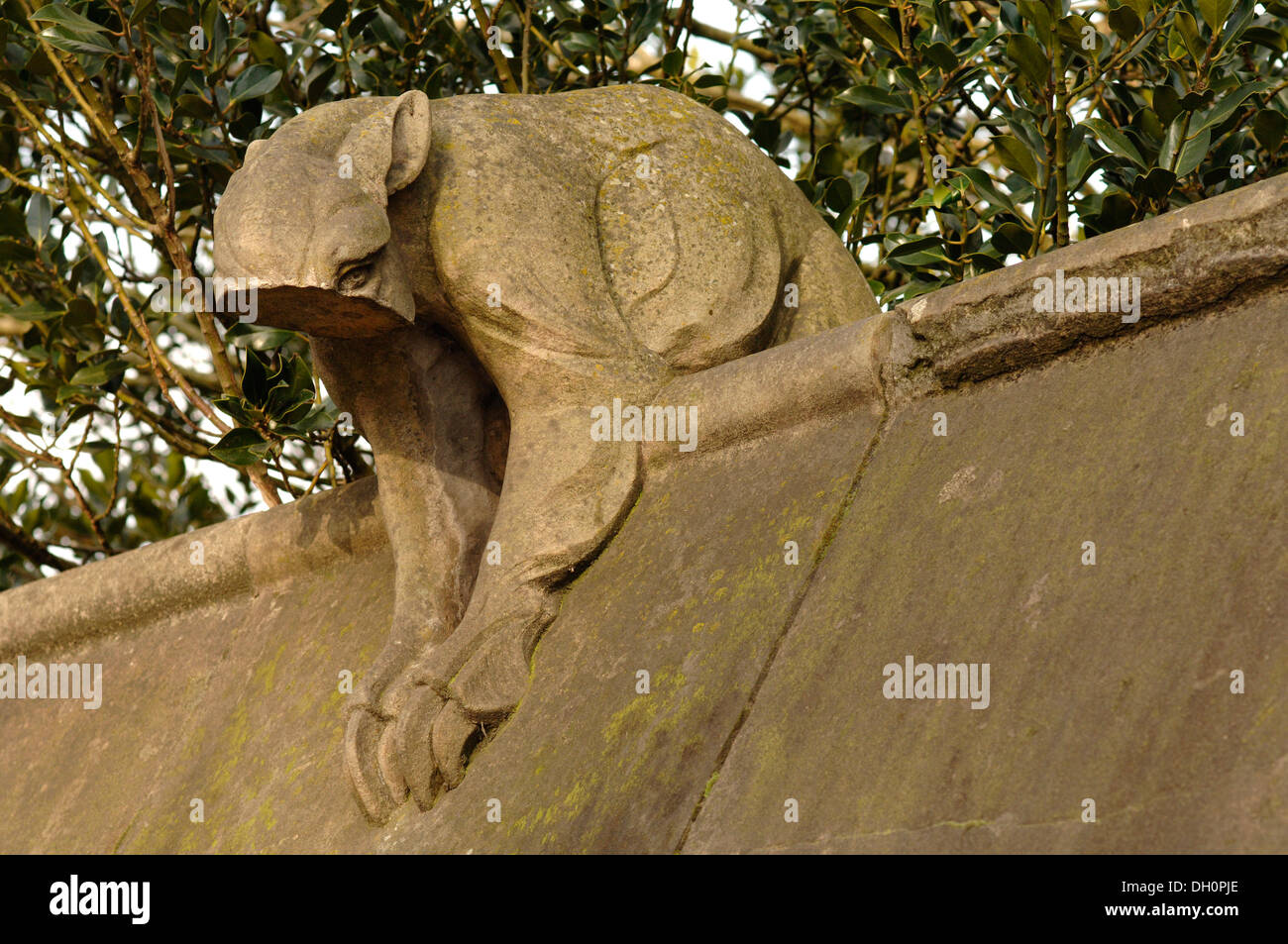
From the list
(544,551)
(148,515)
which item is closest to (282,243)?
(544,551)

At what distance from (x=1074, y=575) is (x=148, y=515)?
447cm

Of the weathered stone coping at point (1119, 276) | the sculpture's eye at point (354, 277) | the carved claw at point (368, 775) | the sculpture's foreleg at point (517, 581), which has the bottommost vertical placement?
the carved claw at point (368, 775)

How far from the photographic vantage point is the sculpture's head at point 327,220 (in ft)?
8.52

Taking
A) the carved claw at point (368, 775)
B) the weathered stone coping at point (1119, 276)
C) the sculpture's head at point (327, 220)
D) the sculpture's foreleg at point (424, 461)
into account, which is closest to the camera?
the weathered stone coping at point (1119, 276)

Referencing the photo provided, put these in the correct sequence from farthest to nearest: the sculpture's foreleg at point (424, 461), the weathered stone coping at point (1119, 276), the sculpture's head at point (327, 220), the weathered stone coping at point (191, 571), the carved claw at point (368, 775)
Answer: the weathered stone coping at point (191, 571) → the sculpture's foreleg at point (424, 461) → the carved claw at point (368, 775) → the sculpture's head at point (327, 220) → the weathered stone coping at point (1119, 276)

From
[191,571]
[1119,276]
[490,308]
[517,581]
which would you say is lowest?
[517,581]

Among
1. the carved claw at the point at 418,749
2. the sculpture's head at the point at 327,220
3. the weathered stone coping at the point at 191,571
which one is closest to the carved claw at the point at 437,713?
the carved claw at the point at 418,749

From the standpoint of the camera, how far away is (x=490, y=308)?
2803 millimetres

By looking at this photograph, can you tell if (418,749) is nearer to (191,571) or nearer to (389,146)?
(389,146)

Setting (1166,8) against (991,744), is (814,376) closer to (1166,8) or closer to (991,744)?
(991,744)

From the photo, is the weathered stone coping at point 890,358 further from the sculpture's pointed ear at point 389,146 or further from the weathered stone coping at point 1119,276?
the sculpture's pointed ear at point 389,146

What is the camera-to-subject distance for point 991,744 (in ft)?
6.49

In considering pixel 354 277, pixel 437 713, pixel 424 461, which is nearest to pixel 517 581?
pixel 437 713

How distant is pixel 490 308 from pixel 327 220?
325 millimetres
